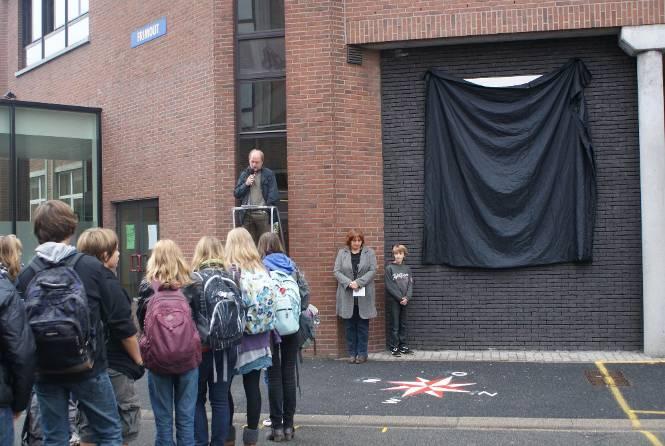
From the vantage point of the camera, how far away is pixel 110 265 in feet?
18.4

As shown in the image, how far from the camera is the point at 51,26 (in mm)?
17312

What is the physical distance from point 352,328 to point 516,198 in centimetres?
301

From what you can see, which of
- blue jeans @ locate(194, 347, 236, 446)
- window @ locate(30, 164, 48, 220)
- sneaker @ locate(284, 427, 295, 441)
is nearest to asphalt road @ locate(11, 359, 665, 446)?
sneaker @ locate(284, 427, 295, 441)

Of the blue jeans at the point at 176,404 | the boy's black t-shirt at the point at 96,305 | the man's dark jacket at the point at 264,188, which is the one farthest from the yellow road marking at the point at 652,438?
the man's dark jacket at the point at 264,188

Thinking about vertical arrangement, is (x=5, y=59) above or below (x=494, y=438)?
above

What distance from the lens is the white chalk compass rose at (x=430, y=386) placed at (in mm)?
8859

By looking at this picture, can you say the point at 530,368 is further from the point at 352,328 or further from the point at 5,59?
the point at 5,59

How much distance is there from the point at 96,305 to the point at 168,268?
0.76 meters

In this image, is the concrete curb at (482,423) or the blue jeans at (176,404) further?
the concrete curb at (482,423)

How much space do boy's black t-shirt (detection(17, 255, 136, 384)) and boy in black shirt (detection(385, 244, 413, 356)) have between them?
628 cm

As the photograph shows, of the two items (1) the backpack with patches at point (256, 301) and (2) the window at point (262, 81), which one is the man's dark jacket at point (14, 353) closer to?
(1) the backpack with patches at point (256, 301)

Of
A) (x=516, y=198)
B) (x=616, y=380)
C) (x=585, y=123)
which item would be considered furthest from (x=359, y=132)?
(x=616, y=380)

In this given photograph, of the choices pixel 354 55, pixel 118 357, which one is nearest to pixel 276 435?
pixel 118 357

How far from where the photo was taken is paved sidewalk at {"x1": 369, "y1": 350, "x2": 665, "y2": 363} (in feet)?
34.7
